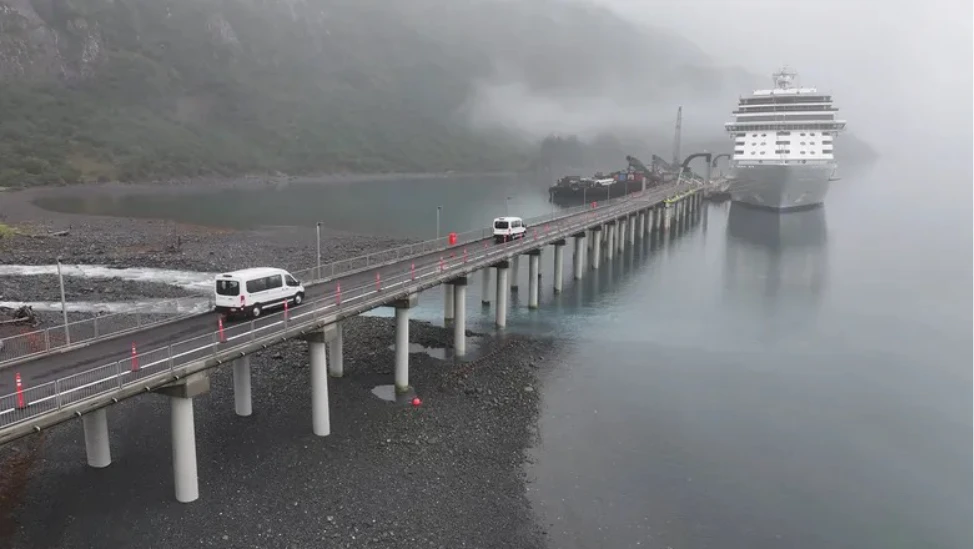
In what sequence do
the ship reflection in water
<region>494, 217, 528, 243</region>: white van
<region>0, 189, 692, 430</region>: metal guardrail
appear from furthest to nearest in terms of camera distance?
1. the ship reflection in water
2. <region>494, 217, 528, 243</region>: white van
3. <region>0, 189, 692, 430</region>: metal guardrail

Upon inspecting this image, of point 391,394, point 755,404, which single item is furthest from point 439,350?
point 755,404

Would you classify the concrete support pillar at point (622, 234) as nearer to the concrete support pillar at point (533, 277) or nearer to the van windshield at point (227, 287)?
the concrete support pillar at point (533, 277)

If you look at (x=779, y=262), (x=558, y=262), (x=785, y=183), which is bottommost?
(x=779, y=262)

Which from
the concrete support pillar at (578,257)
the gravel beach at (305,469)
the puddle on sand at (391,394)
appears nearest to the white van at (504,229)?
the concrete support pillar at (578,257)

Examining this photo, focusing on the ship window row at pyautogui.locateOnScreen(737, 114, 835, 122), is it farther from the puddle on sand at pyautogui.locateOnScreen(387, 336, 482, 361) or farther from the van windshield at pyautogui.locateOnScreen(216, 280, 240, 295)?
the van windshield at pyautogui.locateOnScreen(216, 280, 240, 295)

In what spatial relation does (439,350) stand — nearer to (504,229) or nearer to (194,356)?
(504,229)

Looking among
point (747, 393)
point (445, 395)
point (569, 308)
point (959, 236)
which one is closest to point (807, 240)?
point (959, 236)

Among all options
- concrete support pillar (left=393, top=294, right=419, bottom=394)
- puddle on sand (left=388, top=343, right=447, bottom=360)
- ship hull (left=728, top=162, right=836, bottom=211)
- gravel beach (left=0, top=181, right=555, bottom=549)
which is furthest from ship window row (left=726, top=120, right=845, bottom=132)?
concrete support pillar (left=393, top=294, right=419, bottom=394)
